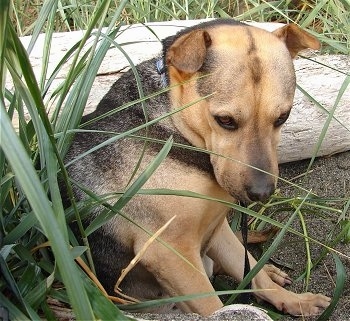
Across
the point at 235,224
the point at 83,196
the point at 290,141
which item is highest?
the point at 83,196

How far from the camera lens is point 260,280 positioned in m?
3.47

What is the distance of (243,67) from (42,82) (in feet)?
2.81

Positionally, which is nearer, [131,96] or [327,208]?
[131,96]

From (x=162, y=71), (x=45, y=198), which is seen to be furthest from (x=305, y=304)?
(x=45, y=198)

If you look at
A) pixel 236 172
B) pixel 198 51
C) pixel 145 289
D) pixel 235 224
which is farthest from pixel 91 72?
pixel 235 224

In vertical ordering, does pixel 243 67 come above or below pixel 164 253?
above

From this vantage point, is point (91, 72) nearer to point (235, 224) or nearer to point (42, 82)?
point (42, 82)

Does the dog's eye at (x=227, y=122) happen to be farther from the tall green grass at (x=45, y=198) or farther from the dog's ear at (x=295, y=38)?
the dog's ear at (x=295, y=38)

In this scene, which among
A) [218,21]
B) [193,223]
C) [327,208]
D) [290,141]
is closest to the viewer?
[193,223]

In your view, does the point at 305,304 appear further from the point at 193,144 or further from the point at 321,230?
the point at 193,144

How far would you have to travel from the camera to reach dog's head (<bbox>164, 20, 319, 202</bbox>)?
2828 mm

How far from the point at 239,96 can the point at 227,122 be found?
0.11 m

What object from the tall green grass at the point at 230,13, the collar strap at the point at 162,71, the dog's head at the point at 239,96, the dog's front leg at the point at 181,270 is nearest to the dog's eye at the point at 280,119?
the dog's head at the point at 239,96

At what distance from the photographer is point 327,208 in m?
3.74
